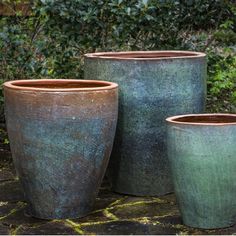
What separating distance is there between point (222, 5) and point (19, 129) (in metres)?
2.61

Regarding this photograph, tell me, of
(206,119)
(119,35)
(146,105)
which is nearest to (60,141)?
(146,105)

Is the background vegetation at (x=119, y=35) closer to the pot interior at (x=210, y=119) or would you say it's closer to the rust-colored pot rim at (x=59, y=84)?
the rust-colored pot rim at (x=59, y=84)

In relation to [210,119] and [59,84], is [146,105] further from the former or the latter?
[59,84]

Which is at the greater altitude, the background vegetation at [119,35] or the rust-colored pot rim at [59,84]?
the background vegetation at [119,35]

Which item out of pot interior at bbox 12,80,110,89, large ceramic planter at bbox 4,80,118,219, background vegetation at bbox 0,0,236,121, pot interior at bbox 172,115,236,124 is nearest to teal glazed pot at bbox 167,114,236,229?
pot interior at bbox 172,115,236,124

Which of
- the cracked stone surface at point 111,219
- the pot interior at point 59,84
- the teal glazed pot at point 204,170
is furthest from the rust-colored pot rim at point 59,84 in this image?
Result: the cracked stone surface at point 111,219

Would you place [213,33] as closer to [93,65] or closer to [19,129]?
[93,65]

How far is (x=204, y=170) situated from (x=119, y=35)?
2096mm

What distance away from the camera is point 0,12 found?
A: 5992 mm

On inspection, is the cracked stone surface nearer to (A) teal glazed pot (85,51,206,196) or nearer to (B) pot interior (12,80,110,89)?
(A) teal glazed pot (85,51,206,196)

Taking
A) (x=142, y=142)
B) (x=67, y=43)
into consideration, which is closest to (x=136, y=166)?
(x=142, y=142)

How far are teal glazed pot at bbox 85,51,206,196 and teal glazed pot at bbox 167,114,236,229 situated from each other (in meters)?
0.55

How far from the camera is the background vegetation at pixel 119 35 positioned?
4.90 metres

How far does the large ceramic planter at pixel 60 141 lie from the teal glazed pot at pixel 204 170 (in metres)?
0.42
